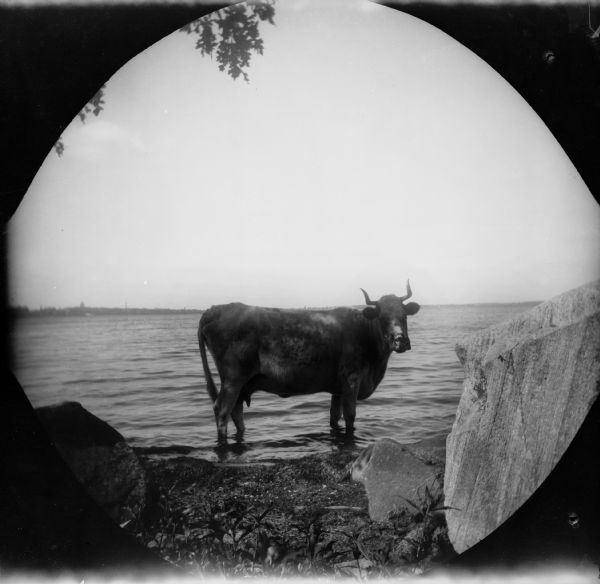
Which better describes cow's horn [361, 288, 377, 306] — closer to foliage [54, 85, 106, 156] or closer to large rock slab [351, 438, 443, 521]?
large rock slab [351, 438, 443, 521]

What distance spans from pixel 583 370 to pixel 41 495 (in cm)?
276

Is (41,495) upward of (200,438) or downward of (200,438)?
downward

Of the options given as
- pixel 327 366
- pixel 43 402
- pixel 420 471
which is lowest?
pixel 420 471

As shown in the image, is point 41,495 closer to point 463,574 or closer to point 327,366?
point 327,366

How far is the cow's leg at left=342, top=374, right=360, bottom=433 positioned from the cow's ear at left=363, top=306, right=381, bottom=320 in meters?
0.30

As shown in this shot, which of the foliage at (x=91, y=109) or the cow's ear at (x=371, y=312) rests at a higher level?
the foliage at (x=91, y=109)

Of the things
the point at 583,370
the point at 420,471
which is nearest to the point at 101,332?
the point at 420,471

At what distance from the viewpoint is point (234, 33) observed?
353 centimetres

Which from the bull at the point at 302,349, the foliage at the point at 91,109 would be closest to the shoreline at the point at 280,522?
the bull at the point at 302,349

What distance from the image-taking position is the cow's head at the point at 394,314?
3.48 metres

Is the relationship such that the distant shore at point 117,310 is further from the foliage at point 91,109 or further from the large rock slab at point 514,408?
the foliage at point 91,109

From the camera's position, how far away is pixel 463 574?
3.56 metres

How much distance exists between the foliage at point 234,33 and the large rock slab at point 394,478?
1939 millimetres

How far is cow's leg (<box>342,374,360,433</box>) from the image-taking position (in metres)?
3.49
